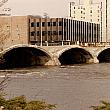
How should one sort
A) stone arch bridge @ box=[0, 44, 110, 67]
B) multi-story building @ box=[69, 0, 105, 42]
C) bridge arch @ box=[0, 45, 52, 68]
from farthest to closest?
multi-story building @ box=[69, 0, 105, 42] < bridge arch @ box=[0, 45, 52, 68] < stone arch bridge @ box=[0, 44, 110, 67]

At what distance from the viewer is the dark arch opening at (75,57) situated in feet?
219

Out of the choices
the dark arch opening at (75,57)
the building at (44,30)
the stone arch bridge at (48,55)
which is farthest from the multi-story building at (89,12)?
the stone arch bridge at (48,55)

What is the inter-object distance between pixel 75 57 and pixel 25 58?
401 inches

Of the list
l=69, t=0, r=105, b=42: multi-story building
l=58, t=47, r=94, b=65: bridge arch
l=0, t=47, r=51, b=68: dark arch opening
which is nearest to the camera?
l=0, t=47, r=51, b=68: dark arch opening

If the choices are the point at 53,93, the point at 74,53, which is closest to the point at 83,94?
the point at 53,93

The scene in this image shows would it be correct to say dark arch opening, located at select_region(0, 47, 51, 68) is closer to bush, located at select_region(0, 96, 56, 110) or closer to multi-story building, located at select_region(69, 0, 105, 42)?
bush, located at select_region(0, 96, 56, 110)

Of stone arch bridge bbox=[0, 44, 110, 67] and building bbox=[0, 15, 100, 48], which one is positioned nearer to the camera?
stone arch bridge bbox=[0, 44, 110, 67]

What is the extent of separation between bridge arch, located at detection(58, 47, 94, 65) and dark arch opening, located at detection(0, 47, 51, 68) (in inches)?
112

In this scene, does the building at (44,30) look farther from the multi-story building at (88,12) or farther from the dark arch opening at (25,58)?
the multi-story building at (88,12)

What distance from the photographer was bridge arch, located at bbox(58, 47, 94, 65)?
66.2 m

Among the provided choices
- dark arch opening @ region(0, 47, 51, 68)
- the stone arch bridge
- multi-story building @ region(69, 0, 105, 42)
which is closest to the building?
the stone arch bridge

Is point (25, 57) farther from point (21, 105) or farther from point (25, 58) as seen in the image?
point (21, 105)

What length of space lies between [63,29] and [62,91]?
57.1m

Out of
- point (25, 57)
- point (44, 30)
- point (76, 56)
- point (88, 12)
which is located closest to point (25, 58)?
point (25, 57)
